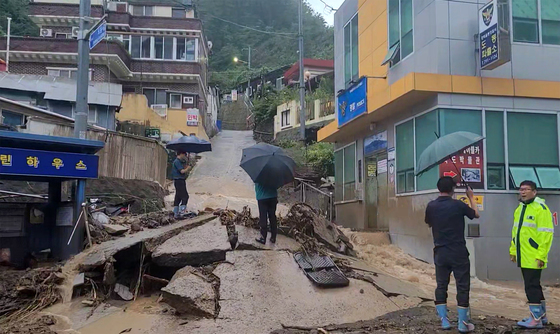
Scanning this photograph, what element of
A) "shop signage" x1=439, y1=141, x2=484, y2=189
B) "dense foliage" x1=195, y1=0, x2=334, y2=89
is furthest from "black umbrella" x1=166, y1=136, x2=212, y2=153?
"dense foliage" x1=195, y1=0, x2=334, y2=89

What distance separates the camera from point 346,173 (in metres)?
16.5

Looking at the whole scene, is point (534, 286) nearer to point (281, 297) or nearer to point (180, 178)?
point (281, 297)

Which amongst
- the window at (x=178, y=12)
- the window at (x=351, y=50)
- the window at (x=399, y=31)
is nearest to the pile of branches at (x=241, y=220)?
the window at (x=399, y=31)

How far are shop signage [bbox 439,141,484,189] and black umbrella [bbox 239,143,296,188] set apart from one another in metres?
4.25

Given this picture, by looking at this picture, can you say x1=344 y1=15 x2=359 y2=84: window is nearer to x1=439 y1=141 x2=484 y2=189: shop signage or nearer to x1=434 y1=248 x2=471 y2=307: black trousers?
x1=439 y1=141 x2=484 y2=189: shop signage

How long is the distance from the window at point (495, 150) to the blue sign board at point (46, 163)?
853 cm

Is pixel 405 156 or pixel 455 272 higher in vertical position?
pixel 405 156

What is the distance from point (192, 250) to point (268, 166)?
1.85 m

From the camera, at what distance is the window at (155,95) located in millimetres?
32375

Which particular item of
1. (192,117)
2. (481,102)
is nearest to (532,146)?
(481,102)

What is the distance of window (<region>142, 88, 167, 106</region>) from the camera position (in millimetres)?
32375

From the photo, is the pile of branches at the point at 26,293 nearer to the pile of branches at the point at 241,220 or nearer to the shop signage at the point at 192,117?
the pile of branches at the point at 241,220

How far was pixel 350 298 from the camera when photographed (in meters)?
6.79

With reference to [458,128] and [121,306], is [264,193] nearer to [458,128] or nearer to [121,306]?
[121,306]
